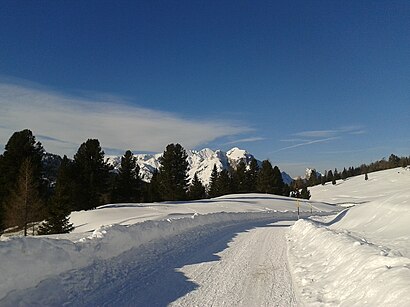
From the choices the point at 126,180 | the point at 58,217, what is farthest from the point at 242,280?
the point at 126,180

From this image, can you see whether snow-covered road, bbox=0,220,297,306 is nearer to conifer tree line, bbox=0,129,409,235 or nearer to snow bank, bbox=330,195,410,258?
snow bank, bbox=330,195,410,258

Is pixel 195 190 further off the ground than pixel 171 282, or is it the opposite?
pixel 195 190

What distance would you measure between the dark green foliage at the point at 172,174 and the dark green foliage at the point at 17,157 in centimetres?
1961

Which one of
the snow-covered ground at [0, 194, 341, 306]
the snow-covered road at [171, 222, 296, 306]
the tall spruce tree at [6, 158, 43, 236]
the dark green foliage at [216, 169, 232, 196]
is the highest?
the dark green foliage at [216, 169, 232, 196]

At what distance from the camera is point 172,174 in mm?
57844

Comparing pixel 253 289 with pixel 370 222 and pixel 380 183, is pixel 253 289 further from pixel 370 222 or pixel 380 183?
pixel 380 183

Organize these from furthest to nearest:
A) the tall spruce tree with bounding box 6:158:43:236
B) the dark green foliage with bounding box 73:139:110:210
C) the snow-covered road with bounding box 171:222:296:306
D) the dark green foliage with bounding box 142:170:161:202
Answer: the dark green foliage with bounding box 142:170:161:202, the dark green foliage with bounding box 73:139:110:210, the tall spruce tree with bounding box 6:158:43:236, the snow-covered road with bounding box 171:222:296:306

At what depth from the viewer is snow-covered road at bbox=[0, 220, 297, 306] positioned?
6.47 metres

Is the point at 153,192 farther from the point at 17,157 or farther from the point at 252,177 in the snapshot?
the point at 17,157

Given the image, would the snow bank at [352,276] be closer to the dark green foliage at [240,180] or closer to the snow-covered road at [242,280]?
the snow-covered road at [242,280]

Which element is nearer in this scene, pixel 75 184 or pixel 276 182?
pixel 75 184

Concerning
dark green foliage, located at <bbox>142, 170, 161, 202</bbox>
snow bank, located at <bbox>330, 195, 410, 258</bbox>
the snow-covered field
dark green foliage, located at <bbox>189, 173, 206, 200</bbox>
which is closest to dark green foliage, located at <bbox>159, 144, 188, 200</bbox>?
dark green foliage, located at <bbox>142, 170, 161, 202</bbox>

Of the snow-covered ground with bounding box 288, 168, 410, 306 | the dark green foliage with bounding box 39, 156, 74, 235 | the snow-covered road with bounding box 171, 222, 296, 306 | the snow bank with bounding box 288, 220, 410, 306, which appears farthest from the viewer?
the dark green foliage with bounding box 39, 156, 74, 235

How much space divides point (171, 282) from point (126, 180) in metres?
49.8
